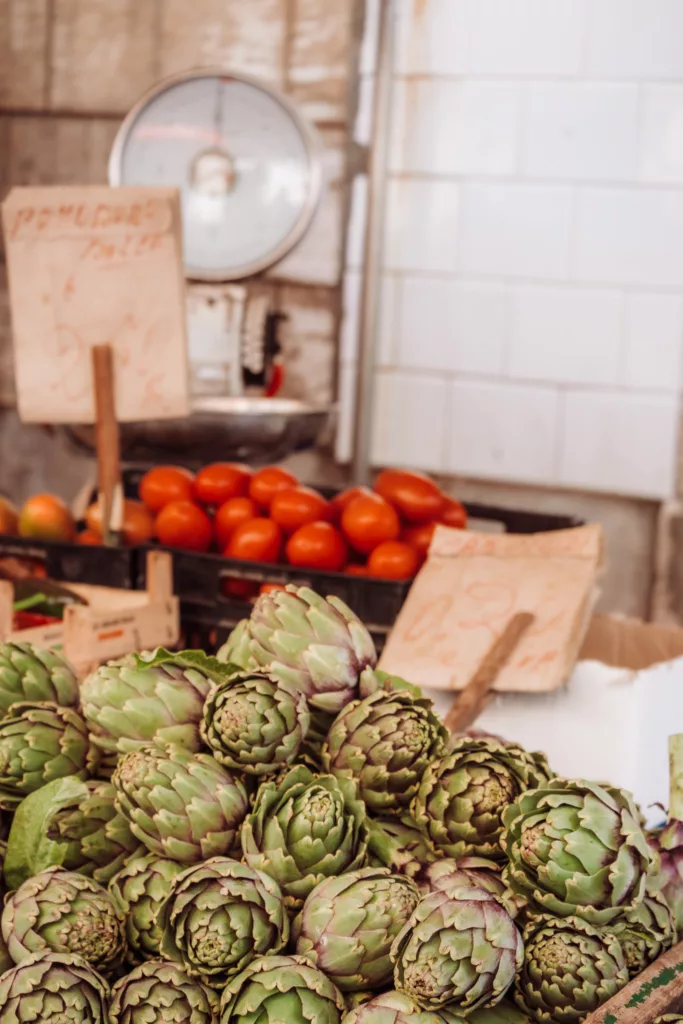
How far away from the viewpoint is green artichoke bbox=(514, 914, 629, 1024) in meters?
0.68

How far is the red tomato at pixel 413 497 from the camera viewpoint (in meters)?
1.87

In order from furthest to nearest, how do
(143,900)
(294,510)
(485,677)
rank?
(294,510)
(485,677)
(143,900)

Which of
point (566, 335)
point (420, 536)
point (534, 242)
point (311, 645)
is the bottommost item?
point (420, 536)

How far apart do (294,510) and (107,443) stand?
1.09 feet

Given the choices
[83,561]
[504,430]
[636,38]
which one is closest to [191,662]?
[83,561]

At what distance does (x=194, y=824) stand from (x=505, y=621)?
2.56 feet

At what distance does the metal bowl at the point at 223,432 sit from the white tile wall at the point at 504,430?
67cm

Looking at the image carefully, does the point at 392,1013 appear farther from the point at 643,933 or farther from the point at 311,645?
the point at 311,645

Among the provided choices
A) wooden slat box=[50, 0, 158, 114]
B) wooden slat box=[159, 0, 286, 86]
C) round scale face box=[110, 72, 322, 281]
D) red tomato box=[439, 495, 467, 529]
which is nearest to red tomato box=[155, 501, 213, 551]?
red tomato box=[439, 495, 467, 529]

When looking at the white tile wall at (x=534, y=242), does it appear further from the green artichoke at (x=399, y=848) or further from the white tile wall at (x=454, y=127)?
the green artichoke at (x=399, y=848)

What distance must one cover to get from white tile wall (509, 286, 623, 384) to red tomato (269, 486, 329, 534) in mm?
1754

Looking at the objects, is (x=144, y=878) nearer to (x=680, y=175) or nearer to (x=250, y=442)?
(x=250, y=442)

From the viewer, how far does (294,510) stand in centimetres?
183

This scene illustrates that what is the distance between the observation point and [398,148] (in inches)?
138
